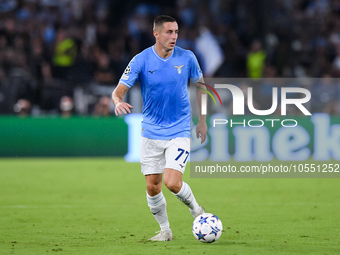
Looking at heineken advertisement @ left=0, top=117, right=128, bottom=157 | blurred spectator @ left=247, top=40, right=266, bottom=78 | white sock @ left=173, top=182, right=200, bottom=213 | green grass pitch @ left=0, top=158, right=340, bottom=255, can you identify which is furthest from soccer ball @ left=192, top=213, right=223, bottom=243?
blurred spectator @ left=247, top=40, right=266, bottom=78

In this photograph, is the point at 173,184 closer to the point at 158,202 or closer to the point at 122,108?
the point at 158,202

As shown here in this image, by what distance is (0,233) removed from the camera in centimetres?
901

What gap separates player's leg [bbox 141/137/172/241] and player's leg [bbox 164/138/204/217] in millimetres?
120

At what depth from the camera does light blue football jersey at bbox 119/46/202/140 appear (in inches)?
322

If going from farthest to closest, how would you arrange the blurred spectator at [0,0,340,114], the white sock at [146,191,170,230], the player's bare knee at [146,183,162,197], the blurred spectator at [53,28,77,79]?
the blurred spectator at [53,28,77,79], the blurred spectator at [0,0,340,114], the white sock at [146,191,170,230], the player's bare knee at [146,183,162,197]

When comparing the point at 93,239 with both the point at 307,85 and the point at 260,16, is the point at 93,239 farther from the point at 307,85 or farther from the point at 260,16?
the point at 260,16

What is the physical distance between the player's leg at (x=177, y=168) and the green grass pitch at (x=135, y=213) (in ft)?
1.71

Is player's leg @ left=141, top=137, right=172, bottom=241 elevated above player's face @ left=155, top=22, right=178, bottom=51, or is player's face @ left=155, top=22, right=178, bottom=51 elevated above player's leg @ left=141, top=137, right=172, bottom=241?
player's face @ left=155, top=22, right=178, bottom=51

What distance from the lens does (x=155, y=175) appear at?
26.9 ft

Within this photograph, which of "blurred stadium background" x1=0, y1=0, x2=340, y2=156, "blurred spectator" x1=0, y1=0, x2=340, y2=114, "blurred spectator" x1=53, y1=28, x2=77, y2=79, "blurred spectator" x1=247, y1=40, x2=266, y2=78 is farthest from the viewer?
"blurred spectator" x1=247, y1=40, x2=266, y2=78

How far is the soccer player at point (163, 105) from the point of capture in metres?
8.15

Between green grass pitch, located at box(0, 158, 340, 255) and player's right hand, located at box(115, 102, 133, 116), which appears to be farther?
green grass pitch, located at box(0, 158, 340, 255)

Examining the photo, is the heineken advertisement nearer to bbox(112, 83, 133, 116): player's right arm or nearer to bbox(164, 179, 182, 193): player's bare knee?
bbox(112, 83, 133, 116): player's right arm

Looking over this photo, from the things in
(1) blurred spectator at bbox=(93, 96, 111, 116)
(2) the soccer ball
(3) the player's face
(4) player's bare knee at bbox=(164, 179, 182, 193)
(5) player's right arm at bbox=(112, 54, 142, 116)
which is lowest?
(2) the soccer ball
